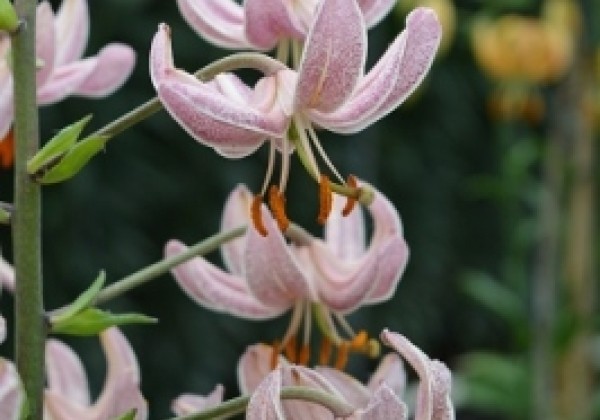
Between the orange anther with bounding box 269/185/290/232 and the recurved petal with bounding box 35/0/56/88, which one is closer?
the orange anther with bounding box 269/185/290/232

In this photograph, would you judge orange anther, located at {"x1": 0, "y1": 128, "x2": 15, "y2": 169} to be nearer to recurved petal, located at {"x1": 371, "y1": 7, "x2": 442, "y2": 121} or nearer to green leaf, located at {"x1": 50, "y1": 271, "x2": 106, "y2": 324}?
green leaf, located at {"x1": 50, "y1": 271, "x2": 106, "y2": 324}

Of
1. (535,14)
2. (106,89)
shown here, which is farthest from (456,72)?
(106,89)

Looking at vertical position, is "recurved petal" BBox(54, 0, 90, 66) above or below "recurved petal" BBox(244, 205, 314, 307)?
above

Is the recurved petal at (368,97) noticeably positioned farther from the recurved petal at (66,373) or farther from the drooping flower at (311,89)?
the recurved petal at (66,373)

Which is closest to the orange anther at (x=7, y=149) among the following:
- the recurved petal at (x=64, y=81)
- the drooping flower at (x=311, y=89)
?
the recurved petal at (x=64, y=81)

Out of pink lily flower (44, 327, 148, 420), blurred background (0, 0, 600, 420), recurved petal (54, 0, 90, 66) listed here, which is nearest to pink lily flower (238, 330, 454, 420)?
pink lily flower (44, 327, 148, 420)

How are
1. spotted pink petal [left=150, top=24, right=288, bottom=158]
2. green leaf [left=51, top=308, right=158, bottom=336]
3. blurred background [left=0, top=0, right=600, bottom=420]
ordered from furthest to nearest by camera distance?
blurred background [left=0, top=0, right=600, bottom=420], green leaf [left=51, top=308, right=158, bottom=336], spotted pink petal [left=150, top=24, right=288, bottom=158]

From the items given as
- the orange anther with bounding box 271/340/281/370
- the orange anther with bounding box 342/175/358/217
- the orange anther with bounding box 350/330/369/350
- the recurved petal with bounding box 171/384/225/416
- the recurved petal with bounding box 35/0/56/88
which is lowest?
the recurved petal with bounding box 171/384/225/416

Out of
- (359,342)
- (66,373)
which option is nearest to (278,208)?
(359,342)
